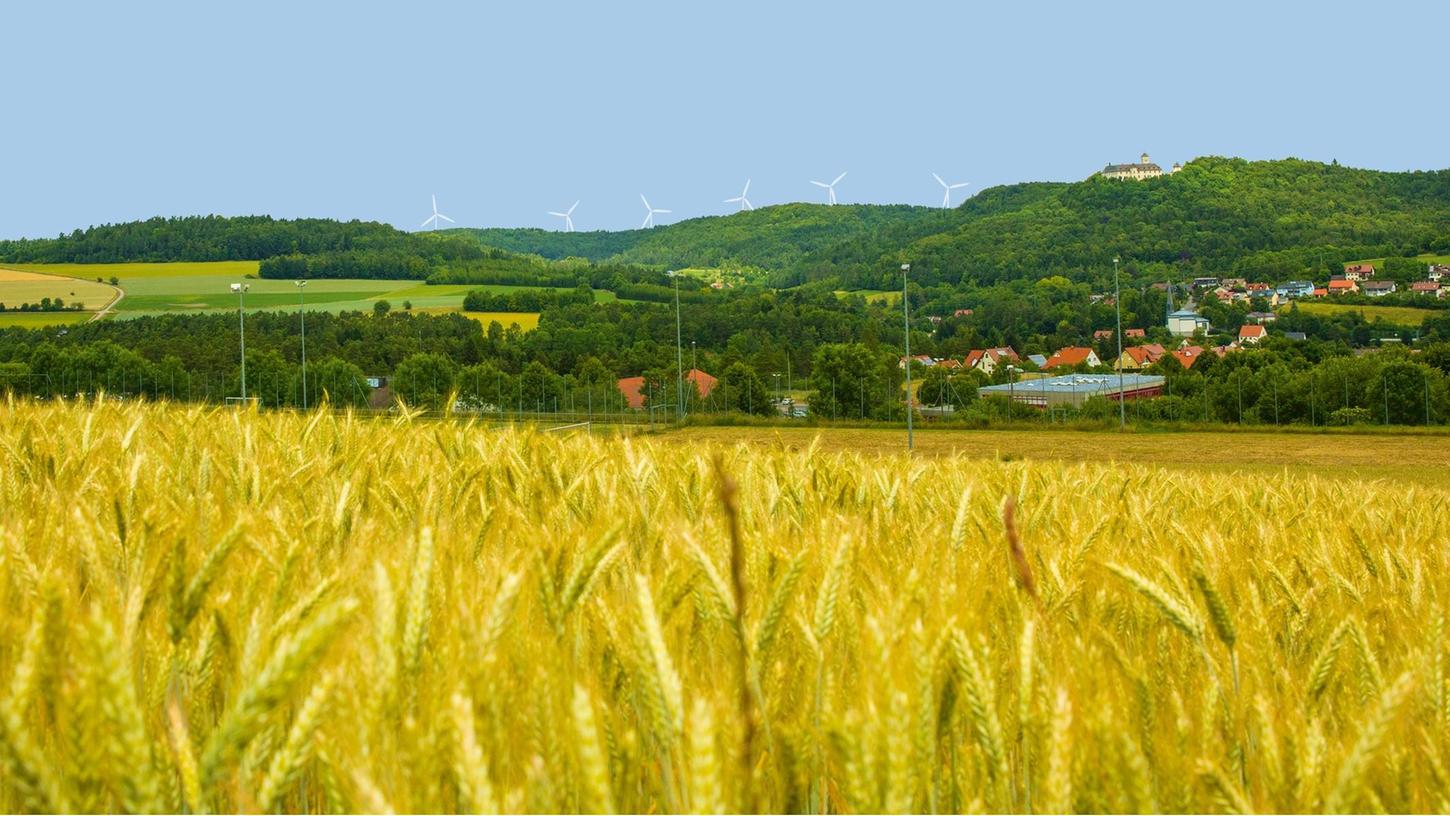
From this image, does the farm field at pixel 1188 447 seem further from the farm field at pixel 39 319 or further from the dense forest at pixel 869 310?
the farm field at pixel 39 319

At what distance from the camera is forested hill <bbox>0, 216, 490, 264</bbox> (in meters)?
113

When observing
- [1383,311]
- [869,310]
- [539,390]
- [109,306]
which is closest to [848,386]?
[539,390]

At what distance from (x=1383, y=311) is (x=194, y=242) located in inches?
4776

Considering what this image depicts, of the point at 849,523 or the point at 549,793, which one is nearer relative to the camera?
the point at 549,793

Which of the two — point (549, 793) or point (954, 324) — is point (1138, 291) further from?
point (549, 793)

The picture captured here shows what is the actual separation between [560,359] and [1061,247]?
277 feet

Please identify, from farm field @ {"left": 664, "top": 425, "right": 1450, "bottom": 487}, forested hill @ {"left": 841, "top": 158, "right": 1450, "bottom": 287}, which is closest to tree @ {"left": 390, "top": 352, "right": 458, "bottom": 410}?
farm field @ {"left": 664, "top": 425, "right": 1450, "bottom": 487}

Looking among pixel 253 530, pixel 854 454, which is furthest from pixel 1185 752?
pixel 854 454

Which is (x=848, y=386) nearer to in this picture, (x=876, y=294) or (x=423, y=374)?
(x=423, y=374)

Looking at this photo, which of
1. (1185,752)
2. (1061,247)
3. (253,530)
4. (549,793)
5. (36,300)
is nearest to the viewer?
(549,793)

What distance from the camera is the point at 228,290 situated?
331ft

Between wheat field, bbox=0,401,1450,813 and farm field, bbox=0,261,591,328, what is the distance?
316ft

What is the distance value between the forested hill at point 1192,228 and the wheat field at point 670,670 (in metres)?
142

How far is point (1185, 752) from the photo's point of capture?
130cm
